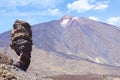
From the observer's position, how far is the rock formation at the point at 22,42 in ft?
151

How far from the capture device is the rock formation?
4588 centimetres

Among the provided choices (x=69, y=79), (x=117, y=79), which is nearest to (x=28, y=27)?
(x=69, y=79)

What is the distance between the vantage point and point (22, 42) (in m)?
45.8

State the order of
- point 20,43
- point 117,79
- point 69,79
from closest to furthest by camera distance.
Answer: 1. point 20,43
2. point 69,79
3. point 117,79

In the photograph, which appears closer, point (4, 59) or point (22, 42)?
point (4, 59)

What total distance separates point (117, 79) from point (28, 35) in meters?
126

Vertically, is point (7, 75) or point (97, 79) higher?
point (7, 75)

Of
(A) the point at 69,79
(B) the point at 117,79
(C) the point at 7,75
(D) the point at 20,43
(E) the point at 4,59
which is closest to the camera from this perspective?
(C) the point at 7,75

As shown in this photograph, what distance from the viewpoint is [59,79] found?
15462 centimetres

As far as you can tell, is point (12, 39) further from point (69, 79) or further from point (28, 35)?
point (69, 79)

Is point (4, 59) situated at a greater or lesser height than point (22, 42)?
lesser

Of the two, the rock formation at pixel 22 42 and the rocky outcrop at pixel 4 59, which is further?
the rock formation at pixel 22 42

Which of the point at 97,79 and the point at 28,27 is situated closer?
the point at 28,27

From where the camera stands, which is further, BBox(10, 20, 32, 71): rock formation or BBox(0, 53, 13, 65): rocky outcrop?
BBox(10, 20, 32, 71): rock formation
